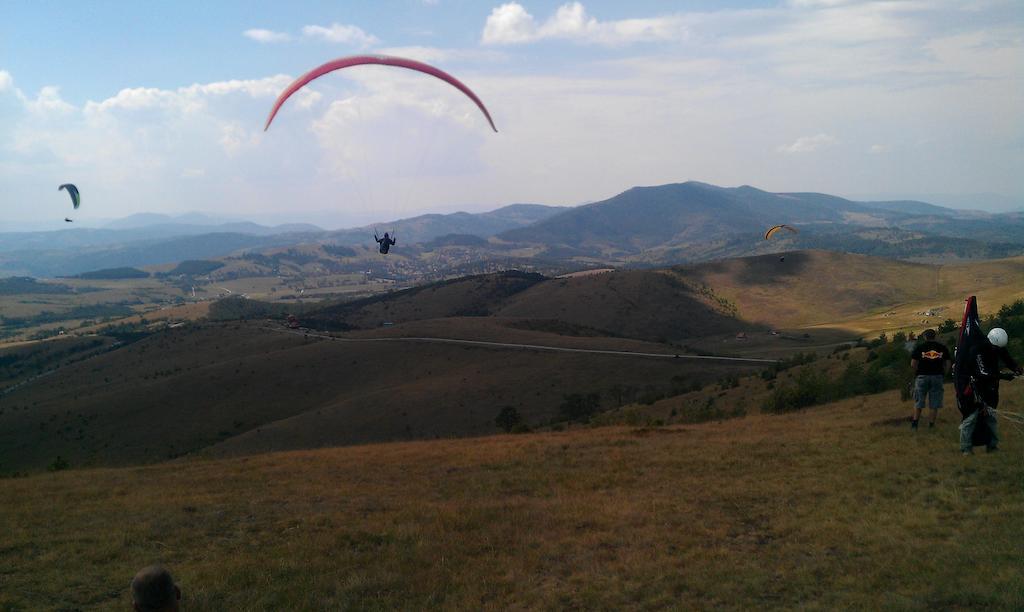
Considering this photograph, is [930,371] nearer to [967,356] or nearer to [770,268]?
[967,356]

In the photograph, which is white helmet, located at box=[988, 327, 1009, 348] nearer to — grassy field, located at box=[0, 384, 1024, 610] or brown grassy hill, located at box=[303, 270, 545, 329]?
grassy field, located at box=[0, 384, 1024, 610]

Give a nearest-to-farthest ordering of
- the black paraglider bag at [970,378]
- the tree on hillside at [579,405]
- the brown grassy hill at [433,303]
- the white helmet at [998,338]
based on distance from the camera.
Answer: the white helmet at [998,338], the black paraglider bag at [970,378], the tree on hillside at [579,405], the brown grassy hill at [433,303]

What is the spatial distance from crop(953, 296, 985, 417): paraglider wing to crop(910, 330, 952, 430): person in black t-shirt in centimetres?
206

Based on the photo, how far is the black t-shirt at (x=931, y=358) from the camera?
13.2m

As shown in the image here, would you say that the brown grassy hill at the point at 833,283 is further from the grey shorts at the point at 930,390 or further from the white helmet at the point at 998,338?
the white helmet at the point at 998,338

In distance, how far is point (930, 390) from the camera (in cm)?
1358

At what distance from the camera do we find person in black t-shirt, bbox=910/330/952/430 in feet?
43.4

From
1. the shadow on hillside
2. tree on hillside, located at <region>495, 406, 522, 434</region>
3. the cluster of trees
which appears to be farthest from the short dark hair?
the shadow on hillside

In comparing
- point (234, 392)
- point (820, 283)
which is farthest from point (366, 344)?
point (820, 283)

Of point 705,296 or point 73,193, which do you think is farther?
point 705,296

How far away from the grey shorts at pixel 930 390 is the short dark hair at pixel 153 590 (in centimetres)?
1545

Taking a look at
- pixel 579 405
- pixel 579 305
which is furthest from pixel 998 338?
pixel 579 305

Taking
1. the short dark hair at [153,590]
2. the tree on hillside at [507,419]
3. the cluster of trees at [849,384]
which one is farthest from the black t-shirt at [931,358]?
the tree on hillside at [507,419]

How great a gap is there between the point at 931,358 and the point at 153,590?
1562 cm
